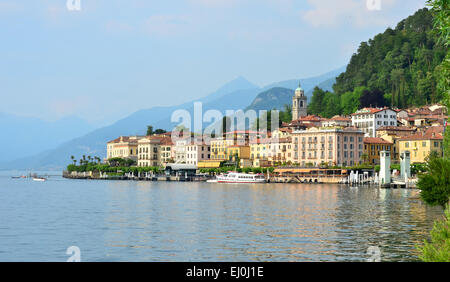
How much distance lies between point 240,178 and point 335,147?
74.6ft

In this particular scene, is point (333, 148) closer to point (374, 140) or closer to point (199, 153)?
point (374, 140)

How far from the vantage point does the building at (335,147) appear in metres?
145

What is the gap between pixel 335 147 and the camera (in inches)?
5704

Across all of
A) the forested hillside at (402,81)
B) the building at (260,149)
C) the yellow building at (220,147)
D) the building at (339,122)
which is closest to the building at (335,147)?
the building at (339,122)

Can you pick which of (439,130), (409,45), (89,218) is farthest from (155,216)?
(409,45)

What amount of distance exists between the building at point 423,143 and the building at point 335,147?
10003 millimetres

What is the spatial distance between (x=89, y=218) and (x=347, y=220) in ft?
67.3

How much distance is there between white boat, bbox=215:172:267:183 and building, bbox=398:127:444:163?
32.4 meters

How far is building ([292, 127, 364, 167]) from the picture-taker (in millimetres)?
145125

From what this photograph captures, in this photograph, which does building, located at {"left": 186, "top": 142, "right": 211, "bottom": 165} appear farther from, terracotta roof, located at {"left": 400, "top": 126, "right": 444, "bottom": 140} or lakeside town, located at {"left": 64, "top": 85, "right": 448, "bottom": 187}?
terracotta roof, located at {"left": 400, "top": 126, "right": 444, "bottom": 140}

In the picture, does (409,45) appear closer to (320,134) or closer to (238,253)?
(320,134)

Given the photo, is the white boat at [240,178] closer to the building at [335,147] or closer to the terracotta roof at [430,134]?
the building at [335,147]

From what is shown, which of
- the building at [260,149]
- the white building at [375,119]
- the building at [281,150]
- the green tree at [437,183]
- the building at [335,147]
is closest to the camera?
the green tree at [437,183]
